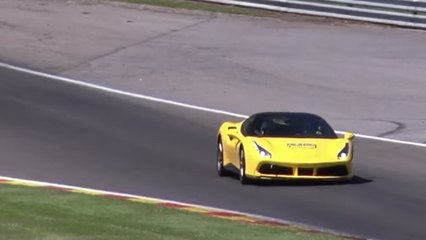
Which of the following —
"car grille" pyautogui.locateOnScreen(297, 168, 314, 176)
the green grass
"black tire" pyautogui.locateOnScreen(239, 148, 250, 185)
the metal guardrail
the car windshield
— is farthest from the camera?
the metal guardrail

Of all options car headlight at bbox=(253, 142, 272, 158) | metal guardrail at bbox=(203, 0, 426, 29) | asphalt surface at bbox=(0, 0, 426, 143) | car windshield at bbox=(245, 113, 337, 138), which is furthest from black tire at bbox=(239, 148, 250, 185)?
metal guardrail at bbox=(203, 0, 426, 29)

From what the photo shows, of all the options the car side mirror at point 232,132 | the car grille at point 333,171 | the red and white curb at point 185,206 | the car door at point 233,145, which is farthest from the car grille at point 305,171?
the red and white curb at point 185,206

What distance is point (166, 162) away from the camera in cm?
2052

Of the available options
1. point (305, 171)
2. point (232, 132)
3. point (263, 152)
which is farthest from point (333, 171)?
point (232, 132)

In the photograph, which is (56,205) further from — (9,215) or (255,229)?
(255,229)

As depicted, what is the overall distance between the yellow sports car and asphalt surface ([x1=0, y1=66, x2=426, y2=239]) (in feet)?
0.66

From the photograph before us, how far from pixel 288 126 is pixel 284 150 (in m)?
0.96

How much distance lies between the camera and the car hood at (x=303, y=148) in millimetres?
18562

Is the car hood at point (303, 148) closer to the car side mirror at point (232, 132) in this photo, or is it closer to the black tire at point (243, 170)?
the black tire at point (243, 170)

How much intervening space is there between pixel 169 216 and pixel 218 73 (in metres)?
16.1

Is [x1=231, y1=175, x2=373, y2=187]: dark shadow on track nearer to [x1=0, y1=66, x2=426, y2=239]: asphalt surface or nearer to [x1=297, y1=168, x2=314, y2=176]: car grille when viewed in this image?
[x1=0, y1=66, x2=426, y2=239]: asphalt surface

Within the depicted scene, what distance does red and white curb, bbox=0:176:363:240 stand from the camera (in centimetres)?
1429

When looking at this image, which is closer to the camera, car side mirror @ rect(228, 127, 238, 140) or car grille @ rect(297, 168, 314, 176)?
car grille @ rect(297, 168, 314, 176)

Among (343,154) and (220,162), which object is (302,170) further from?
(220,162)
